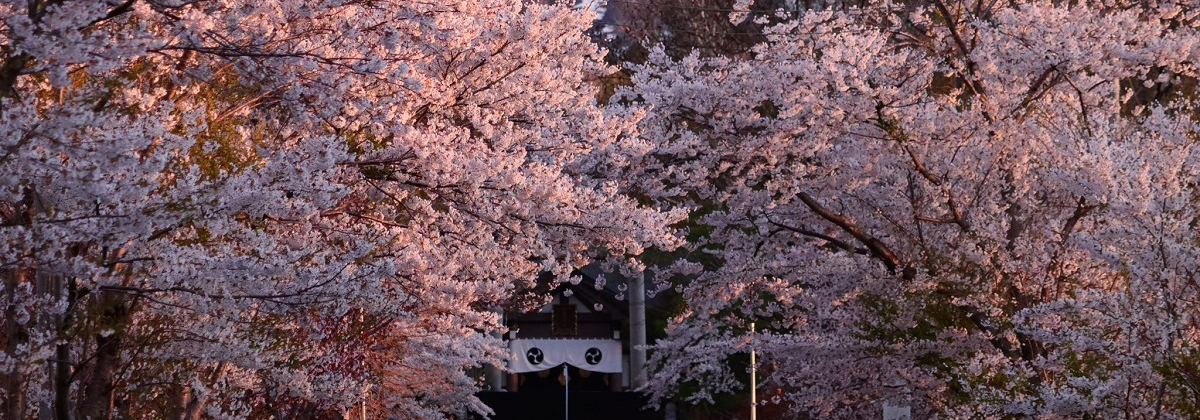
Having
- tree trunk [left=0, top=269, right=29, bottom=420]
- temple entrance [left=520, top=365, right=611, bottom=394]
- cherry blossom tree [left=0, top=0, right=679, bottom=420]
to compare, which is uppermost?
temple entrance [left=520, top=365, right=611, bottom=394]

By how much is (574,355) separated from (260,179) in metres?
30.2

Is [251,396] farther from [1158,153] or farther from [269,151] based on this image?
[1158,153]

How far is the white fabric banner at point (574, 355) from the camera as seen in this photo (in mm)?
38550

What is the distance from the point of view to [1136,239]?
10227 mm

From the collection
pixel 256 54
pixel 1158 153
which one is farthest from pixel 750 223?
pixel 256 54

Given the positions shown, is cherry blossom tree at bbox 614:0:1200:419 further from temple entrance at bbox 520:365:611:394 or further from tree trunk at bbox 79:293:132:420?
temple entrance at bbox 520:365:611:394

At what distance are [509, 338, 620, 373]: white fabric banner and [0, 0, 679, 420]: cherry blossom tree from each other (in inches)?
938

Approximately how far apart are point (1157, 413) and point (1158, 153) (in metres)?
2.04

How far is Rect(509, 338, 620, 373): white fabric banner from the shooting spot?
126ft

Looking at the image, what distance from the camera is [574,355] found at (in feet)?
127

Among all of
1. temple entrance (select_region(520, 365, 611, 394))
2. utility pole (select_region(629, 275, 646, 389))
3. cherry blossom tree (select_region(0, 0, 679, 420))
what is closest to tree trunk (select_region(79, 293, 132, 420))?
cherry blossom tree (select_region(0, 0, 679, 420))

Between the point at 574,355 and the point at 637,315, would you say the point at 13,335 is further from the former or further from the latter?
the point at 574,355

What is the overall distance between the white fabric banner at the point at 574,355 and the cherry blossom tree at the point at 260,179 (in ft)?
78.1

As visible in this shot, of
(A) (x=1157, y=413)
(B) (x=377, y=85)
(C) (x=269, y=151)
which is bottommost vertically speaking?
(A) (x=1157, y=413)
